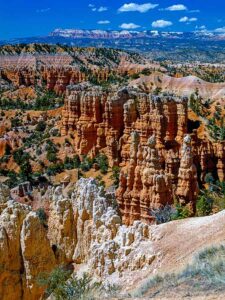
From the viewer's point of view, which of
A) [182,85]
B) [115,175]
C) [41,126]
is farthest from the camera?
[182,85]

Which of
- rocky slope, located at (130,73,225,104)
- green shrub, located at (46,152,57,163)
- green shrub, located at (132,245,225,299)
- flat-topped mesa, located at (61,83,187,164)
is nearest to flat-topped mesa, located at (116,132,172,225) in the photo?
flat-topped mesa, located at (61,83,187,164)

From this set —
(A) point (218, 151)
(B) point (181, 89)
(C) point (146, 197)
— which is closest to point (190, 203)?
(C) point (146, 197)

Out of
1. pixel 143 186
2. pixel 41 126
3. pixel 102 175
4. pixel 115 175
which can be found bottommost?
pixel 102 175

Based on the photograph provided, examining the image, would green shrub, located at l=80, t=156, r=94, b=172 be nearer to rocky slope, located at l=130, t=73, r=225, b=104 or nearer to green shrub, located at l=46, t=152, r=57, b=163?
green shrub, located at l=46, t=152, r=57, b=163

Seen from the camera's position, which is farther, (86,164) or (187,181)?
(86,164)

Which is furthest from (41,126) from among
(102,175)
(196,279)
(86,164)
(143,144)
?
(196,279)

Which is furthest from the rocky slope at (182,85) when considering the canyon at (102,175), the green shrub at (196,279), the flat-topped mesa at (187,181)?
the green shrub at (196,279)

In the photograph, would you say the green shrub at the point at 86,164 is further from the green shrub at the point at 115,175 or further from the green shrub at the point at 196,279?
the green shrub at the point at 196,279

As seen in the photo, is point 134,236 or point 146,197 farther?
point 146,197

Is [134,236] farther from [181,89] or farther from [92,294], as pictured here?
[181,89]

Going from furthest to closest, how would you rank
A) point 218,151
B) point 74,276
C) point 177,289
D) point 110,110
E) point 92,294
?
point 110,110
point 218,151
point 74,276
point 92,294
point 177,289

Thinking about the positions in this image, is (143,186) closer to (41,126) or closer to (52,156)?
(52,156)
